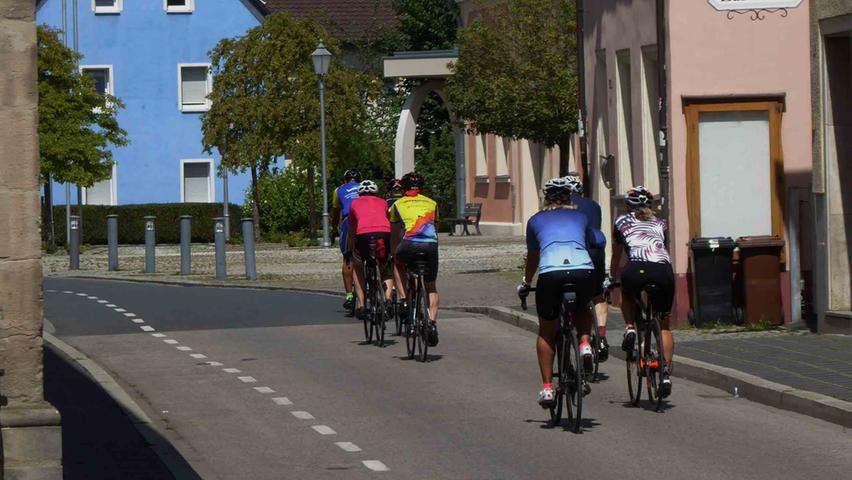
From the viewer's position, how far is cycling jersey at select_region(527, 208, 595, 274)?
477 inches

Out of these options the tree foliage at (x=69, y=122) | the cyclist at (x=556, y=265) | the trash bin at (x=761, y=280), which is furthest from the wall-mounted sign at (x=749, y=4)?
the tree foliage at (x=69, y=122)

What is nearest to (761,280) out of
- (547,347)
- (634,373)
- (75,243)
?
(634,373)

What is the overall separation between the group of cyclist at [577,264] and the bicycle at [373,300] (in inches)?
210

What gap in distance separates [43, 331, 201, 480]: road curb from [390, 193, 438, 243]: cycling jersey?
3078 millimetres

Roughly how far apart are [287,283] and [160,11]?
31.8m

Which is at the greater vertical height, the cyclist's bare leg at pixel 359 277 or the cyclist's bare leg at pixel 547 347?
the cyclist's bare leg at pixel 359 277

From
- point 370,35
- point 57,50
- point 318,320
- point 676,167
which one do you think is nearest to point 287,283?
point 318,320

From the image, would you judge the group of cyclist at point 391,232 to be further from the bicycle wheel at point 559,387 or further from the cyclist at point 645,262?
the bicycle wheel at point 559,387

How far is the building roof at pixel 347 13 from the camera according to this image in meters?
65.6

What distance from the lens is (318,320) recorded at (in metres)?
22.3

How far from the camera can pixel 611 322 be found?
20391 mm

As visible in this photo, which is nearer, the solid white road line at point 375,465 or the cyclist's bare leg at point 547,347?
the solid white road line at point 375,465

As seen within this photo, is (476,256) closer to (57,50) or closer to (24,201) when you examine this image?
(57,50)

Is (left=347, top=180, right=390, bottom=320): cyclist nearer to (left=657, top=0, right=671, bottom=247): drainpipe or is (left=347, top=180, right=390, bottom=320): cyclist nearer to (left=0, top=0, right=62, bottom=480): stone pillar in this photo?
(left=657, top=0, right=671, bottom=247): drainpipe
